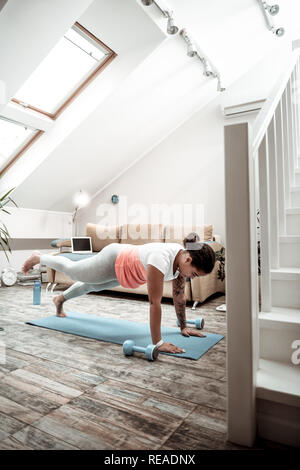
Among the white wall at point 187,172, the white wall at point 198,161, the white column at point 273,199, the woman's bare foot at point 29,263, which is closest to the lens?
the white column at point 273,199

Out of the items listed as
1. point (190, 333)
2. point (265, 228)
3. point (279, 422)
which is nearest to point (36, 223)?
point (190, 333)

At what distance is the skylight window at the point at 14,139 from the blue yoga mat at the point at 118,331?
244 centimetres

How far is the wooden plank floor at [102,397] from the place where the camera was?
905 millimetres

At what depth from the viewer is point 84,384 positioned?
4.19 ft

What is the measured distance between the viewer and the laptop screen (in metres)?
3.88

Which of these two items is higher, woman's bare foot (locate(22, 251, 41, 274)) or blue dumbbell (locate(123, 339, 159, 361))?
woman's bare foot (locate(22, 251, 41, 274))

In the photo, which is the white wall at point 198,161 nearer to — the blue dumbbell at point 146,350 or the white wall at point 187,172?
the white wall at point 187,172

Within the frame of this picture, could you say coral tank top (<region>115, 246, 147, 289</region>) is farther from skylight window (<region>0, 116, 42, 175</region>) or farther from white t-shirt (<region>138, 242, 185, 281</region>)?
skylight window (<region>0, 116, 42, 175</region>)

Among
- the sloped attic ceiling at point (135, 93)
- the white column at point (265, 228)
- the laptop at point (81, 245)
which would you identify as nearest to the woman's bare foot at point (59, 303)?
the laptop at point (81, 245)

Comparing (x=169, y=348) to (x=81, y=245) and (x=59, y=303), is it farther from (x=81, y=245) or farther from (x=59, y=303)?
(x=81, y=245)

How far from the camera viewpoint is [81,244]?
13.0 feet

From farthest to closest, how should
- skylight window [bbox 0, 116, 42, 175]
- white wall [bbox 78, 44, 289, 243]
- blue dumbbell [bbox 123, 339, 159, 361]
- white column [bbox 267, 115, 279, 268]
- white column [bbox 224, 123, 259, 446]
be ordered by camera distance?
white wall [bbox 78, 44, 289, 243], skylight window [bbox 0, 116, 42, 175], blue dumbbell [bbox 123, 339, 159, 361], white column [bbox 267, 115, 279, 268], white column [bbox 224, 123, 259, 446]

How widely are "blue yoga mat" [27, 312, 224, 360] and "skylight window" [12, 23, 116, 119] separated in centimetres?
258

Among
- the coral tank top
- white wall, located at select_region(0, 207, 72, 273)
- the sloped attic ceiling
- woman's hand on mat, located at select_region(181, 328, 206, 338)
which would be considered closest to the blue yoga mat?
woman's hand on mat, located at select_region(181, 328, 206, 338)
